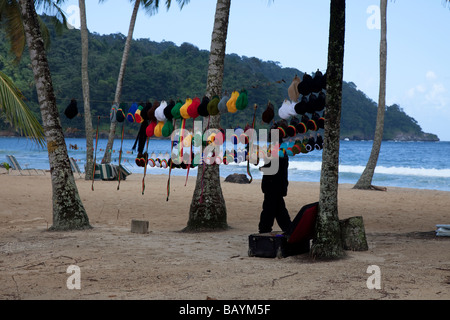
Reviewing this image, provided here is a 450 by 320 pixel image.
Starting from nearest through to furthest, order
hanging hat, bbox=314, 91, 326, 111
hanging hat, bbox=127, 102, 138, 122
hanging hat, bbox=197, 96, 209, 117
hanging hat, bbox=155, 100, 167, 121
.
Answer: hanging hat, bbox=314, 91, 326, 111
hanging hat, bbox=197, 96, 209, 117
hanging hat, bbox=155, 100, 167, 121
hanging hat, bbox=127, 102, 138, 122

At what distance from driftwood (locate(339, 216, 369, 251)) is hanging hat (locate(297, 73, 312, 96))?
1.73 metres

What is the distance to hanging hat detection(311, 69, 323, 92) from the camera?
657 centimetres

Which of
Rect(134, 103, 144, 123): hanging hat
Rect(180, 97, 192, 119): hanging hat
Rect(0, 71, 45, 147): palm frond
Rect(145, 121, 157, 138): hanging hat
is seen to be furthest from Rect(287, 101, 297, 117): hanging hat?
Rect(0, 71, 45, 147): palm frond

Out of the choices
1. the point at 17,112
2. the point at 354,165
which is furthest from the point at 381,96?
the point at 354,165

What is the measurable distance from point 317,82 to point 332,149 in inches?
50.2

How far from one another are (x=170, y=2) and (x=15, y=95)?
12024mm

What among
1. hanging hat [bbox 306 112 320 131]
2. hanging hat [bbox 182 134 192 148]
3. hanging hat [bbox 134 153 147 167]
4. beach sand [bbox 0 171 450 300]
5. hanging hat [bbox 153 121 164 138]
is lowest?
beach sand [bbox 0 171 450 300]

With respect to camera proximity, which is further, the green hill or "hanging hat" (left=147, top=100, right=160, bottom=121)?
the green hill

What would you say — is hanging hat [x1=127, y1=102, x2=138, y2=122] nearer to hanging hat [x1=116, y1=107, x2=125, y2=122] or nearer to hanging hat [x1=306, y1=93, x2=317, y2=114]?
hanging hat [x1=116, y1=107, x2=125, y2=122]

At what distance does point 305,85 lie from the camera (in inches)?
264

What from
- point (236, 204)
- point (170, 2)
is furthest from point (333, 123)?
point (170, 2)

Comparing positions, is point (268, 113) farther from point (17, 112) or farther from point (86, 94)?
point (86, 94)

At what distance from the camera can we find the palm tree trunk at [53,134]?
7859mm

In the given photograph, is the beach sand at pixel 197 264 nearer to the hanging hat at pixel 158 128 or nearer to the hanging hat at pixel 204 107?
the hanging hat at pixel 158 128
